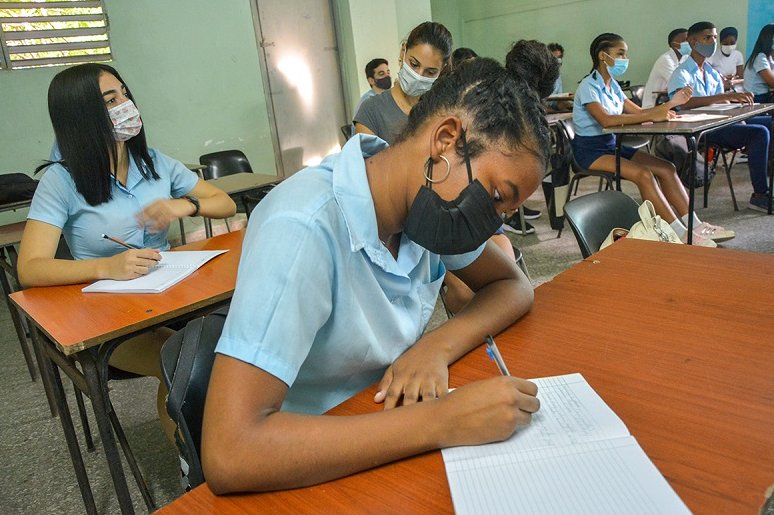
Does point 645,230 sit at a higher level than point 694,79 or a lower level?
lower

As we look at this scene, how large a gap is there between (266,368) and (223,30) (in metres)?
5.07

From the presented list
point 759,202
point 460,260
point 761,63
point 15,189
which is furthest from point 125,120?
point 761,63

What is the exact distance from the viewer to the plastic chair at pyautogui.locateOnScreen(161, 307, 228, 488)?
0.85 m

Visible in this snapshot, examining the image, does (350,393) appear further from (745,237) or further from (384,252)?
(745,237)

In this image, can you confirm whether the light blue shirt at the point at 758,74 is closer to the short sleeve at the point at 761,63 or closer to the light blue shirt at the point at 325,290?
the short sleeve at the point at 761,63

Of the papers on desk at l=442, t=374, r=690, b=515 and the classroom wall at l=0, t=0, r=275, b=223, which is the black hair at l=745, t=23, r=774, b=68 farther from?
the papers on desk at l=442, t=374, r=690, b=515

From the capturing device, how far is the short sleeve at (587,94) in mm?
3729

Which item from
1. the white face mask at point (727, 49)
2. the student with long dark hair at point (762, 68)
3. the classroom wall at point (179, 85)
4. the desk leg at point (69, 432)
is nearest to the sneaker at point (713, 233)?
the student with long dark hair at point (762, 68)

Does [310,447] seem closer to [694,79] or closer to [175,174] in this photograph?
[175,174]

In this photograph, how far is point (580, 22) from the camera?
8.02 meters

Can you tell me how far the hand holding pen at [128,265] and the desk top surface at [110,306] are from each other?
82mm

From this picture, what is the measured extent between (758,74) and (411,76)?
424cm

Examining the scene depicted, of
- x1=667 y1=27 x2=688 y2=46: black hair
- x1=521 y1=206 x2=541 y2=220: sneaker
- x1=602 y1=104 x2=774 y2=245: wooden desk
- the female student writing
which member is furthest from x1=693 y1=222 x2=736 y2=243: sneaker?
x1=667 y1=27 x2=688 y2=46: black hair

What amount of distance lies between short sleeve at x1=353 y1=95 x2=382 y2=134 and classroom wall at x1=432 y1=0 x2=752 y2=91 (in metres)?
4.49
